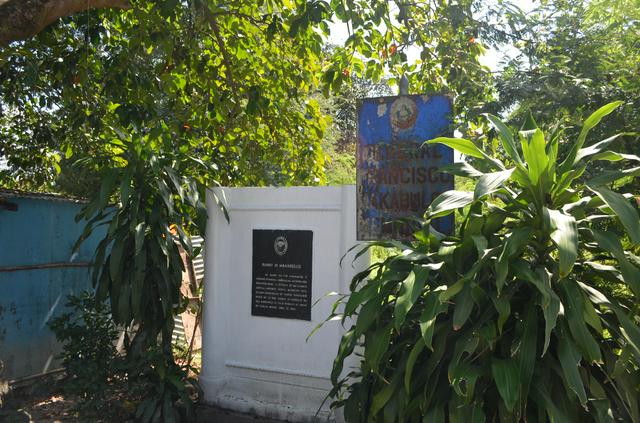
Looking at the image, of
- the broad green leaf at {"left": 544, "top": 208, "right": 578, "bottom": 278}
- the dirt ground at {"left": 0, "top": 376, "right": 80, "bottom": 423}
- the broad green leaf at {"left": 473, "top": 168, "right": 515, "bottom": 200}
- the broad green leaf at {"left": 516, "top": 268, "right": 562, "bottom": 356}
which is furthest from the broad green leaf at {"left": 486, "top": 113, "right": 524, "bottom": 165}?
the dirt ground at {"left": 0, "top": 376, "right": 80, "bottom": 423}

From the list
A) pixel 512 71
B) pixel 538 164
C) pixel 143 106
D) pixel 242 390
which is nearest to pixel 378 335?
pixel 538 164

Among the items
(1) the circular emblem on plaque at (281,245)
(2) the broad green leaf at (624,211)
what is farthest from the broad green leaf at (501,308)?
(1) the circular emblem on plaque at (281,245)

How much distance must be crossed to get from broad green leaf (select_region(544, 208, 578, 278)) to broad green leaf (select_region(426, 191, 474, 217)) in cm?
43

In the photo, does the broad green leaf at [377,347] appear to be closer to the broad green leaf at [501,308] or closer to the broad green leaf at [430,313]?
the broad green leaf at [430,313]

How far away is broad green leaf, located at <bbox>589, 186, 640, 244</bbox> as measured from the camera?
3025mm

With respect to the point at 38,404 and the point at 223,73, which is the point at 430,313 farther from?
the point at 223,73

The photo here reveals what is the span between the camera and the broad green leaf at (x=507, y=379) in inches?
117

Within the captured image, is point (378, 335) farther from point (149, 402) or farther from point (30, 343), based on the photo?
point (30, 343)

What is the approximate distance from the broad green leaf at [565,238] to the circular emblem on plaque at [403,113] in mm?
1449

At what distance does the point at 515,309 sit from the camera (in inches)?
139

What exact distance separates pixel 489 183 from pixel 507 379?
965mm

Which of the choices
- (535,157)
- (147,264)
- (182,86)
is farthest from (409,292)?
(182,86)

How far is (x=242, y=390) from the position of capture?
18.5 feet

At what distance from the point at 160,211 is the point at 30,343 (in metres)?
2.45
